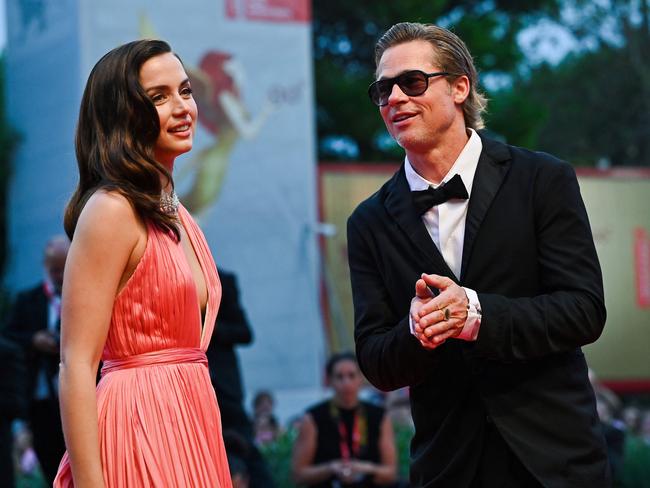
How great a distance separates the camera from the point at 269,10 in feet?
65.4

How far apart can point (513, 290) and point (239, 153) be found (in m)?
16.1

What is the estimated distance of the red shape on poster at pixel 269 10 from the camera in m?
19.7

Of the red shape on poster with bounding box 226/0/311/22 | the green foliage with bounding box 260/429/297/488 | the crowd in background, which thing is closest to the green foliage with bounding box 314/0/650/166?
the red shape on poster with bounding box 226/0/311/22

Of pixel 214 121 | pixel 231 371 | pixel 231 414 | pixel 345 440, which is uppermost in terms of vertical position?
pixel 214 121

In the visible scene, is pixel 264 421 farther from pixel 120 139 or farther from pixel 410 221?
pixel 120 139

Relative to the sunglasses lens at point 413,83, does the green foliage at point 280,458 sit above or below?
below

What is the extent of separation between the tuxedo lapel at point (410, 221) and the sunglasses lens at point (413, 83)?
29cm

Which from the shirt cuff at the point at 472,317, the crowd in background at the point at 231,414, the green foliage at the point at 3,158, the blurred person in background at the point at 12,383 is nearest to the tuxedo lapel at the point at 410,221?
the shirt cuff at the point at 472,317

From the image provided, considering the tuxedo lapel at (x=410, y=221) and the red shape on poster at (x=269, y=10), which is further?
the red shape on poster at (x=269, y=10)

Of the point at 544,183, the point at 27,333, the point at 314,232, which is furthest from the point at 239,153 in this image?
the point at 544,183

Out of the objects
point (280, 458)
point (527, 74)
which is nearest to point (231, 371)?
point (280, 458)

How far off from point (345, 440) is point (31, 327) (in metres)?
2.49

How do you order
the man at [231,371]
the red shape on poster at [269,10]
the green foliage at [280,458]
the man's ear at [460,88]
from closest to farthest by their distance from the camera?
the man's ear at [460,88] < the man at [231,371] < the green foliage at [280,458] < the red shape on poster at [269,10]

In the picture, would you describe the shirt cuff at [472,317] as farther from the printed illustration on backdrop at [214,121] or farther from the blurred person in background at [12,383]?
the printed illustration on backdrop at [214,121]
